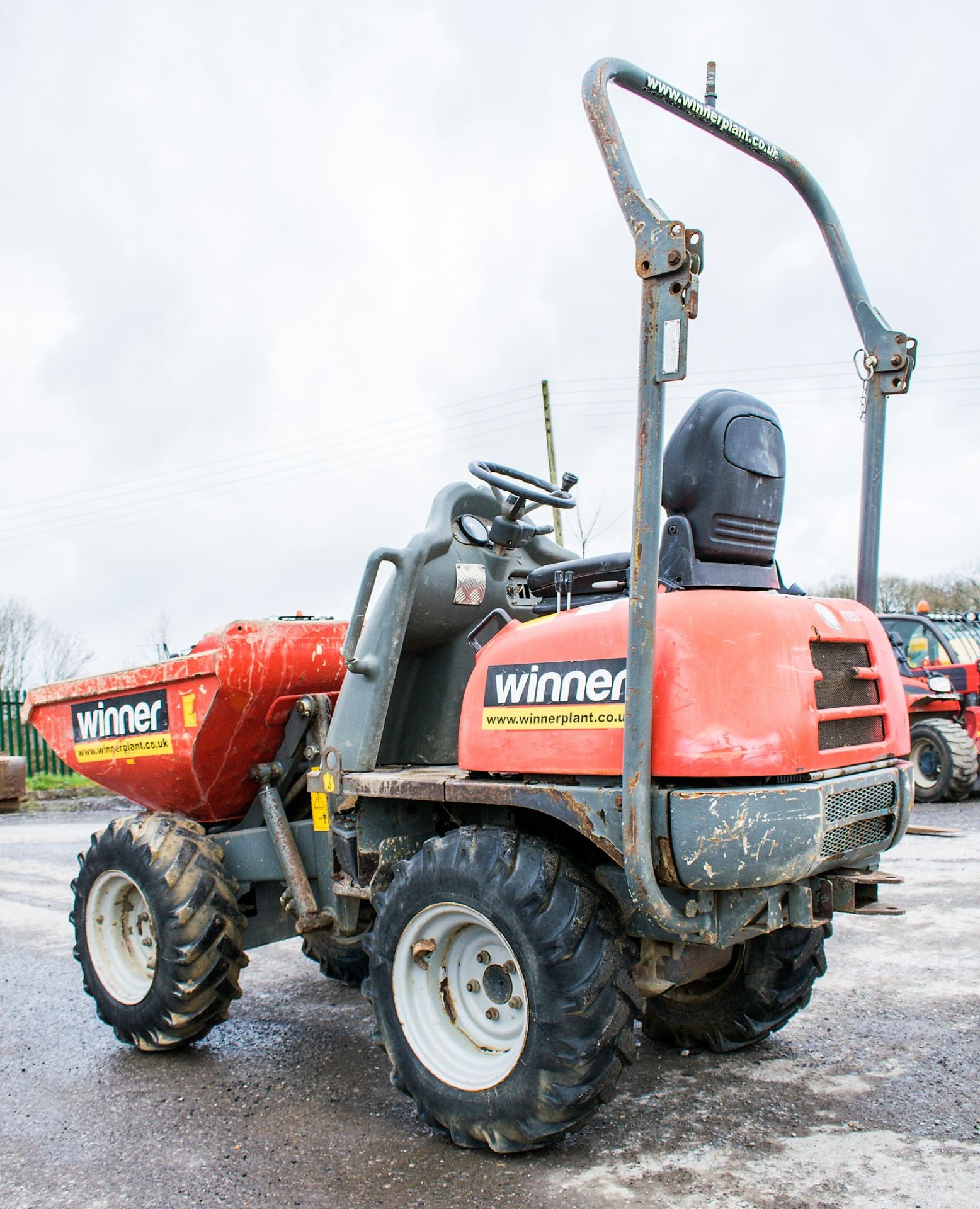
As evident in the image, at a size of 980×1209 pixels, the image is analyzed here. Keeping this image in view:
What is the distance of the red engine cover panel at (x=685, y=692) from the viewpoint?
305 cm

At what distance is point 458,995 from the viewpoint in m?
3.61

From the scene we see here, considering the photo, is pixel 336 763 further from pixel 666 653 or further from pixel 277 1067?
pixel 666 653

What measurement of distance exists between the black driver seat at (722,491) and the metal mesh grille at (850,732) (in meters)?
0.55

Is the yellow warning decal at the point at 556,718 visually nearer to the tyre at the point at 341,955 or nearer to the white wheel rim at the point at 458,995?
the white wheel rim at the point at 458,995

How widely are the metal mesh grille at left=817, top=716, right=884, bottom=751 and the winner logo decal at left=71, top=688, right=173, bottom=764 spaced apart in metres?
2.73

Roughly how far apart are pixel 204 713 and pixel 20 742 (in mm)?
15344

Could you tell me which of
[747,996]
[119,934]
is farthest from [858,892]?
[119,934]

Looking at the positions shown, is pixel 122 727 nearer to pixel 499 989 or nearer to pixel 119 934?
pixel 119 934

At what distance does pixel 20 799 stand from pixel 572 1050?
13.0 metres

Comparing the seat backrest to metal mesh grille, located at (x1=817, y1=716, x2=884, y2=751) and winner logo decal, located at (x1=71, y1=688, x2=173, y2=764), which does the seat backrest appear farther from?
winner logo decal, located at (x1=71, y1=688, x2=173, y2=764)

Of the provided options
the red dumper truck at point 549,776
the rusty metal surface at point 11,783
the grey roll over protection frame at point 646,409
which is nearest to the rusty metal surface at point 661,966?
the red dumper truck at point 549,776

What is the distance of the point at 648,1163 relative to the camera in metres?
3.29

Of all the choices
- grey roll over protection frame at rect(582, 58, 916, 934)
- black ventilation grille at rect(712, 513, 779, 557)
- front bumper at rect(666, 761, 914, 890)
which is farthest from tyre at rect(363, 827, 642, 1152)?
black ventilation grille at rect(712, 513, 779, 557)

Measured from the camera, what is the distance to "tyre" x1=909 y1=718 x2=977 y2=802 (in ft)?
39.0
